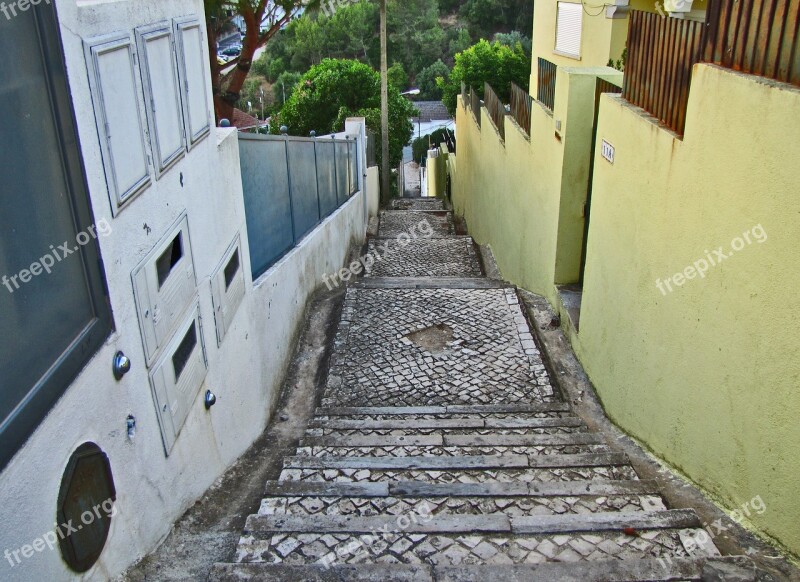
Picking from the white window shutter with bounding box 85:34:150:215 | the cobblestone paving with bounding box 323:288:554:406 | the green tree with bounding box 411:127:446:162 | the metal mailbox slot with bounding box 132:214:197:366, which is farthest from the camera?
the green tree with bounding box 411:127:446:162

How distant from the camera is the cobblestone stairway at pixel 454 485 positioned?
3.67 metres

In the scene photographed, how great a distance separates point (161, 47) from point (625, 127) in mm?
3623

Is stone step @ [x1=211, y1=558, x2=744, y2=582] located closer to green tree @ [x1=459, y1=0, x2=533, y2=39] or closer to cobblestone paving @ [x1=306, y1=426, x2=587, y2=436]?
cobblestone paving @ [x1=306, y1=426, x2=587, y2=436]

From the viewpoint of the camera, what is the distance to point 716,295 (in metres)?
4.05

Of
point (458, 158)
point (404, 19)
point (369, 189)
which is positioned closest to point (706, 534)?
point (369, 189)

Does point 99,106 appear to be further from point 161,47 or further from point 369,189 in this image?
point 369,189

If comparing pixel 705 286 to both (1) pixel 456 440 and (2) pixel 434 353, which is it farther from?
(2) pixel 434 353

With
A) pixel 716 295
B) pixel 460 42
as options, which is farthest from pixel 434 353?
pixel 460 42

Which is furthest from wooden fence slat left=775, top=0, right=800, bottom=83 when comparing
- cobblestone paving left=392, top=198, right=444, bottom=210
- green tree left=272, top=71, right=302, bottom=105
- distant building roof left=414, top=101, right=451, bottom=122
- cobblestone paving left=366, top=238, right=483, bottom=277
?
distant building roof left=414, top=101, right=451, bottom=122

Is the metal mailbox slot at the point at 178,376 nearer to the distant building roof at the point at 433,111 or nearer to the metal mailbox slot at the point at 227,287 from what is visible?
the metal mailbox slot at the point at 227,287

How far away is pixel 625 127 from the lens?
567 centimetres

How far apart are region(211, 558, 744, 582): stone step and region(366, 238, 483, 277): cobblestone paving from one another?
8.78 m

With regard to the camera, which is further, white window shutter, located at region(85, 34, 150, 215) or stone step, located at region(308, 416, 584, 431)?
stone step, located at region(308, 416, 584, 431)

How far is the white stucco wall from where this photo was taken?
259 cm
